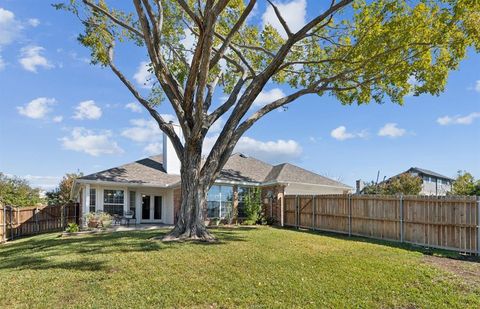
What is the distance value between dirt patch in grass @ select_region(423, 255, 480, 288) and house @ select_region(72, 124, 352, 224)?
428 inches

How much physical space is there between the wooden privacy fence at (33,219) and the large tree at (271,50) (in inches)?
396

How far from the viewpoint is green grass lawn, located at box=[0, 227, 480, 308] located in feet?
19.1

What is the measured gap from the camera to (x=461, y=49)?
448 inches

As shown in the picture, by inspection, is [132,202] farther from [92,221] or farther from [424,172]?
[424,172]

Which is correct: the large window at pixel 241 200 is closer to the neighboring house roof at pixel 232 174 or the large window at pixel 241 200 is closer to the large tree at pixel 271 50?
the neighboring house roof at pixel 232 174

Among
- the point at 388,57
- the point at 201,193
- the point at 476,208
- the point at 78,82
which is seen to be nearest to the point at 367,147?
the point at 388,57

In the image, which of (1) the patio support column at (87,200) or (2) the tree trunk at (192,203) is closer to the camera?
(2) the tree trunk at (192,203)

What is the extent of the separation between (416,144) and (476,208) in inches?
687

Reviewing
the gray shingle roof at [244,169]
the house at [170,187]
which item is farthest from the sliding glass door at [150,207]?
the gray shingle roof at [244,169]

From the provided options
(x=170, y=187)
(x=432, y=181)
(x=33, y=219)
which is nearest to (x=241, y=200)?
(x=170, y=187)

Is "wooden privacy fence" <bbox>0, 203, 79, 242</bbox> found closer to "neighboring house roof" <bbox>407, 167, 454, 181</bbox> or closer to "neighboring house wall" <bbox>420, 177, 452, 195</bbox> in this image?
"neighboring house roof" <bbox>407, 167, 454, 181</bbox>

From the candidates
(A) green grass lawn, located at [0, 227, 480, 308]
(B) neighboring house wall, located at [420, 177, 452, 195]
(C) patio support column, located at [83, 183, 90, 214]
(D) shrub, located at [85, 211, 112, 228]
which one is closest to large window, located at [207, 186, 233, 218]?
(D) shrub, located at [85, 211, 112, 228]

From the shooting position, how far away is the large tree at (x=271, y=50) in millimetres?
10875

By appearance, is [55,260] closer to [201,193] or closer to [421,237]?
[201,193]
